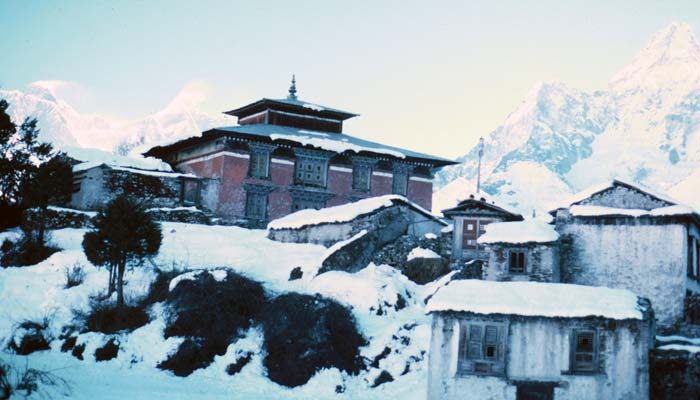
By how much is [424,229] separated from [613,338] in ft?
53.2

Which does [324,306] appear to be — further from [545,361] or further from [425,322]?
[545,361]

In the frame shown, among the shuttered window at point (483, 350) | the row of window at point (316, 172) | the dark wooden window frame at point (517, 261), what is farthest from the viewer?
the row of window at point (316, 172)

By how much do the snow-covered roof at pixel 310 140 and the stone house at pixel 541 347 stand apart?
78.4ft

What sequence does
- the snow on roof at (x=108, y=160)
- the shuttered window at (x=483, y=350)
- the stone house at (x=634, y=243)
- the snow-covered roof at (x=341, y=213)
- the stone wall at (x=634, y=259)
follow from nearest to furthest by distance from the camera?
the shuttered window at (x=483, y=350)
the stone wall at (x=634, y=259)
the stone house at (x=634, y=243)
the snow-covered roof at (x=341, y=213)
the snow on roof at (x=108, y=160)

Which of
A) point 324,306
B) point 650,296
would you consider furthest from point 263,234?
point 650,296

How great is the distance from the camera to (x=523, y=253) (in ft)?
114

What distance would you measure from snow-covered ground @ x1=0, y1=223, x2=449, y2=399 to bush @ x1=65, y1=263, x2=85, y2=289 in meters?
0.27

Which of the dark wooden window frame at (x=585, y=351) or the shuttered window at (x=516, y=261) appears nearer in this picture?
the dark wooden window frame at (x=585, y=351)

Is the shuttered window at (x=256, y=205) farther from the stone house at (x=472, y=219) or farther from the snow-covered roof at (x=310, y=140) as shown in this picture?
the stone house at (x=472, y=219)

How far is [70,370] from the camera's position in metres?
26.8

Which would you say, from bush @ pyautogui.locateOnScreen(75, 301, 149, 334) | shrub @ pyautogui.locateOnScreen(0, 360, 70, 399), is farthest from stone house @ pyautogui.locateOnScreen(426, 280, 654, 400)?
bush @ pyautogui.locateOnScreen(75, 301, 149, 334)

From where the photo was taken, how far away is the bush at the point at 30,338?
2878 centimetres

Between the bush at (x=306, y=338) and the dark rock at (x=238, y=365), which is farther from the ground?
the bush at (x=306, y=338)

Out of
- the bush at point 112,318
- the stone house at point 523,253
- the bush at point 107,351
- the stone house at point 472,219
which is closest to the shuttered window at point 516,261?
the stone house at point 523,253
